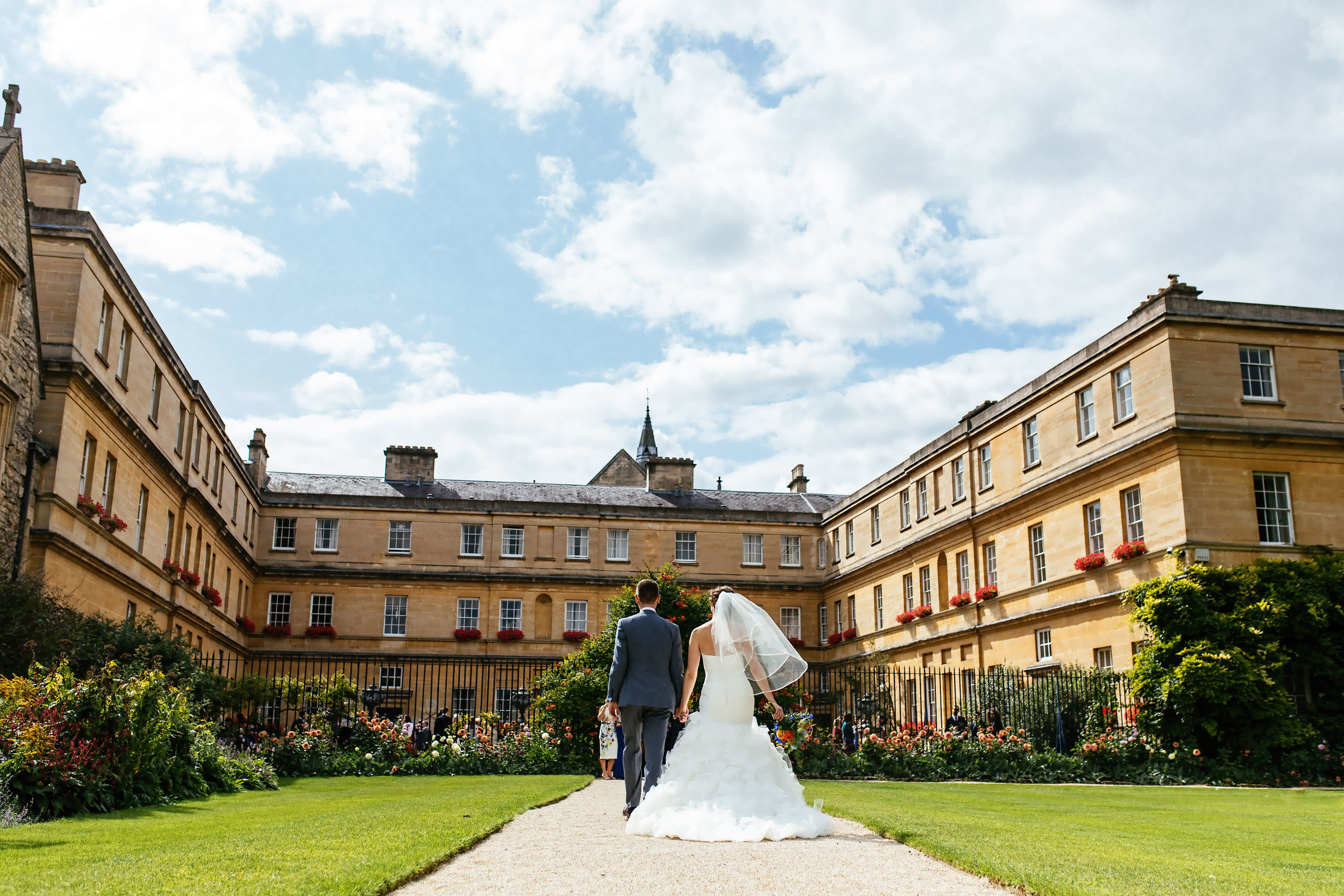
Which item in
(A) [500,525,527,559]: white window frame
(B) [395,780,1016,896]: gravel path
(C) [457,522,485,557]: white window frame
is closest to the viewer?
(B) [395,780,1016,896]: gravel path

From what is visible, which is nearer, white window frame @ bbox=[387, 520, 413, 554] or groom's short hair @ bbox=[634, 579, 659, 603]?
groom's short hair @ bbox=[634, 579, 659, 603]

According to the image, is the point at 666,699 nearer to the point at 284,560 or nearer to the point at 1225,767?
the point at 1225,767

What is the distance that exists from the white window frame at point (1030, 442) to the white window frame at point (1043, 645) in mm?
4776

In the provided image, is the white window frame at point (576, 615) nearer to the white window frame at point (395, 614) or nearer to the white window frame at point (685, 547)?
the white window frame at point (685, 547)

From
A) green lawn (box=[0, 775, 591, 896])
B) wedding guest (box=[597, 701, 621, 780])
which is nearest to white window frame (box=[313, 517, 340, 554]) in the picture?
wedding guest (box=[597, 701, 621, 780])

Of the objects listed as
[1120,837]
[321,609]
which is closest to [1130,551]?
[1120,837]

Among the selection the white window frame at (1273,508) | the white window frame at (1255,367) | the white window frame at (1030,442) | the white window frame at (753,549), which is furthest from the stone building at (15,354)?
the white window frame at (753,549)

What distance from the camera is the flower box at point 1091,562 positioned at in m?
26.5

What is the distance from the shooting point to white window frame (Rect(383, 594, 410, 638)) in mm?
45562

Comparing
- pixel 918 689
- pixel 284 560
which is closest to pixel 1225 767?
pixel 918 689

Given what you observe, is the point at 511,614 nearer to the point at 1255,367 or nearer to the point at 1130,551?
the point at 1130,551

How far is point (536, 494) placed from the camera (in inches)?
2013

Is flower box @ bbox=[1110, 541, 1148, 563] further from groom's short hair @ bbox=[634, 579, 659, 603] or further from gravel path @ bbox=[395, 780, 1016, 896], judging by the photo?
groom's short hair @ bbox=[634, 579, 659, 603]

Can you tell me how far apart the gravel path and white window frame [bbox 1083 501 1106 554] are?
2101 centimetres
